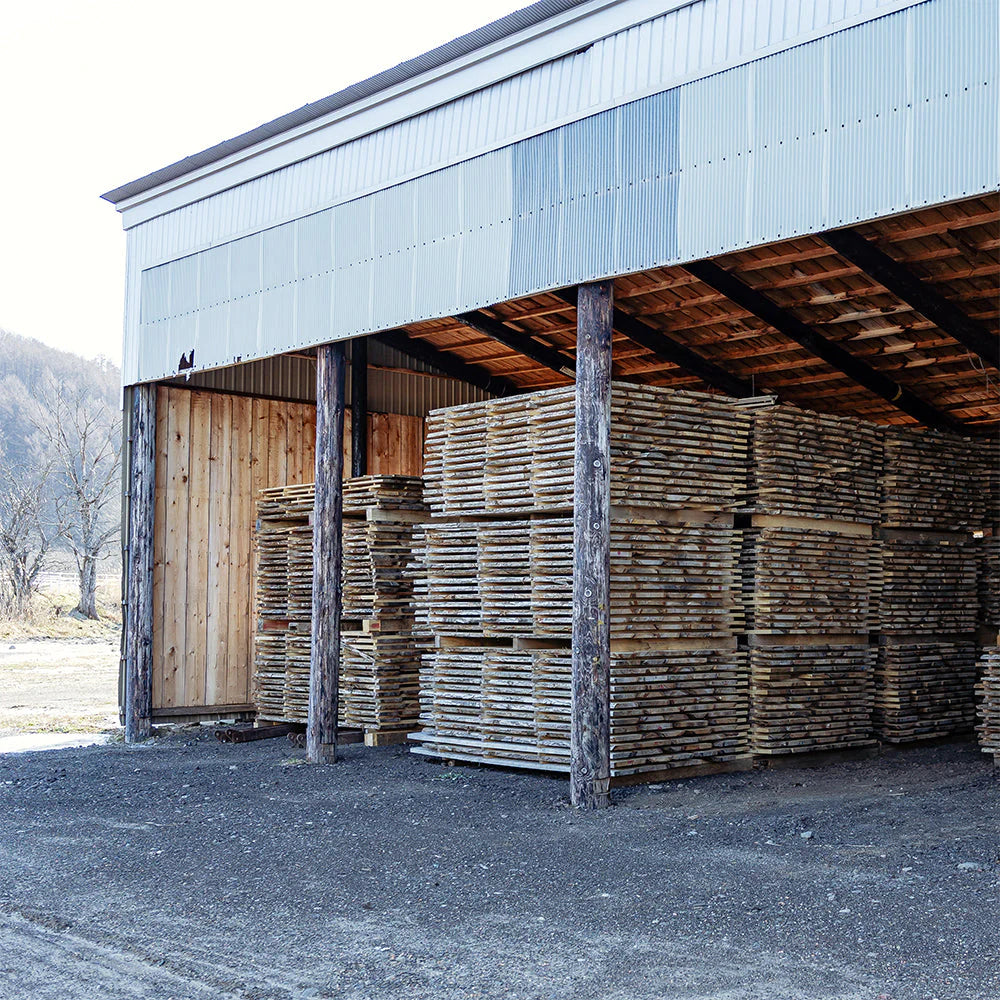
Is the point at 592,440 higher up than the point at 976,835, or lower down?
higher up

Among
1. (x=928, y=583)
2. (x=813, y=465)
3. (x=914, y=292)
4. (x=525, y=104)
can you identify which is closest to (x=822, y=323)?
(x=813, y=465)

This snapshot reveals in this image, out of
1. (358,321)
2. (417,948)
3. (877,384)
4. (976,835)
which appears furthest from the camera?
(877,384)

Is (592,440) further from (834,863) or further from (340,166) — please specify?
(340,166)

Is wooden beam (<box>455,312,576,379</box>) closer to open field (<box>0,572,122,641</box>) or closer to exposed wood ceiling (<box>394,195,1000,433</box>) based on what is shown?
exposed wood ceiling (<box>394,195,1000,433</box>)

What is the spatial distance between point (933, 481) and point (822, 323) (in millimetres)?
2168

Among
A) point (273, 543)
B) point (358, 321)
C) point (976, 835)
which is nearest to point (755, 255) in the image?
point (358, 321)

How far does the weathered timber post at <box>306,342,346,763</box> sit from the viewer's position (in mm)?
12117

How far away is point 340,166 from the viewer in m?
12.5

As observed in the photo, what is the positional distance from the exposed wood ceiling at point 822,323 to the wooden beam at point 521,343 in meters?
0.07

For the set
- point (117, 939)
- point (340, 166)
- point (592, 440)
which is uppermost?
point (340, 166)

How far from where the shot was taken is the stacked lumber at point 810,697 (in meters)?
11.5

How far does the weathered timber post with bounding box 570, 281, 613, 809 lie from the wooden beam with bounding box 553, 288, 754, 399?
2.52 metres

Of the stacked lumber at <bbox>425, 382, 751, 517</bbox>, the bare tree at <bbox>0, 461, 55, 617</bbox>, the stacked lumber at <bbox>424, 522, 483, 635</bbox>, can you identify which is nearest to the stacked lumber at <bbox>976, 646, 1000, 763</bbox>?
the stacked lumber at <bbox>425, 382, 751, 517</bbox>

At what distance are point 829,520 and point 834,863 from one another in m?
4.98
